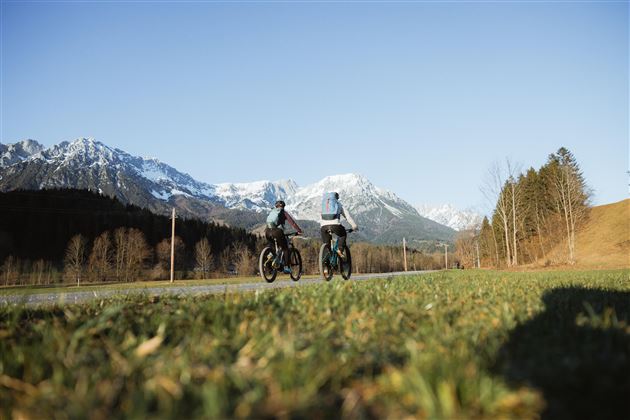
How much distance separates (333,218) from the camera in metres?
12.4

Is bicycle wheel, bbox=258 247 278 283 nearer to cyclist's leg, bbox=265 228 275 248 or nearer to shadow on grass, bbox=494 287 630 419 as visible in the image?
cyclist's leg, bbox=265 228 275 248

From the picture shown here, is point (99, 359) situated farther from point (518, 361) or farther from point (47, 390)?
point (518, 361)

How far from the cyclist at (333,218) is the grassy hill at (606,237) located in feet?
189

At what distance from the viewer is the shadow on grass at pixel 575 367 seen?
155 centimetres

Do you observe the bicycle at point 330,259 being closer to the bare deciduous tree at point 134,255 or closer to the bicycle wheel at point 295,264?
the bicycle wheel at point 295,264

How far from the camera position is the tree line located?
5291 centimetres

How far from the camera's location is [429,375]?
1788 millimetres

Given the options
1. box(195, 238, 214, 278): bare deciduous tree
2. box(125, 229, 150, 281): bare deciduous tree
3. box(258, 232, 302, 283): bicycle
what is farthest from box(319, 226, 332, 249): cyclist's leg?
box(195, 238, 214, 278): bare deciduous tree

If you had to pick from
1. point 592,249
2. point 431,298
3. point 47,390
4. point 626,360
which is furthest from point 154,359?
point 592,249

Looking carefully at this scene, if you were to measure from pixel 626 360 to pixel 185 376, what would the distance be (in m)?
2.12

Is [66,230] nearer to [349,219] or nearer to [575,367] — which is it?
[349,219]

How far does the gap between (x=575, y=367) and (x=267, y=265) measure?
40.4ft

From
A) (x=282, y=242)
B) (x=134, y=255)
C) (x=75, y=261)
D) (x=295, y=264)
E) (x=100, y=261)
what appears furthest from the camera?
(x=134, y=255)

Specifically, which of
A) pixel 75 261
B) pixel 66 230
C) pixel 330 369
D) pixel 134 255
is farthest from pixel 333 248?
pixel 66 230
